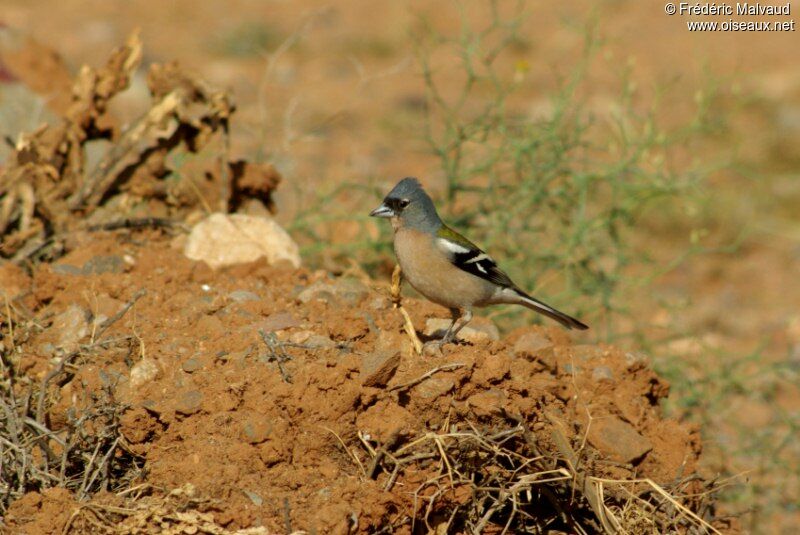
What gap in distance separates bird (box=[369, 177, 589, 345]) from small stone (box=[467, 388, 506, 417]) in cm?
95

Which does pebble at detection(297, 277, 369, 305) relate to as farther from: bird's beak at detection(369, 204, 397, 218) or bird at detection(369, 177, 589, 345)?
bird's beak at detection(369, 204, 397, 218)

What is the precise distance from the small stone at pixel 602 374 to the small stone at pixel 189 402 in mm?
1775

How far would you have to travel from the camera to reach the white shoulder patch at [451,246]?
512 centimetres

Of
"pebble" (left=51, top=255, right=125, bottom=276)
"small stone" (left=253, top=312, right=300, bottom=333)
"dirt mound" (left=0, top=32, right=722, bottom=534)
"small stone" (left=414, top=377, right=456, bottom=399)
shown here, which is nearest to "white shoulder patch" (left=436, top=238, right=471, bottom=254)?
"dirt mound" (left=0, top=32, right=722, bottom=534)

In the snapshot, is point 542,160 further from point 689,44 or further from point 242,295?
point 689,44

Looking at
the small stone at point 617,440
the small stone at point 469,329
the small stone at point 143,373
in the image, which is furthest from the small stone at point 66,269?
the small stone at point 617,440

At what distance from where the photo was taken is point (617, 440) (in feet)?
13.4

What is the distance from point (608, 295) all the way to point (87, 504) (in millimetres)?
3852

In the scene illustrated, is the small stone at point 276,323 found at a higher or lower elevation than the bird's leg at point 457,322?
higher

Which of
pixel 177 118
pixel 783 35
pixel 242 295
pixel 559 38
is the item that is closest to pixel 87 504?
pixel 242 295

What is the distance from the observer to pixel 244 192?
588 centimetres

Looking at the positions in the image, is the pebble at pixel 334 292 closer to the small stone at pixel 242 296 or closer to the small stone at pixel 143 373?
the small stone at pixel 242 296

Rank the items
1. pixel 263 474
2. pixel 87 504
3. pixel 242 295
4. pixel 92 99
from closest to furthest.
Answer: pixel 87 504 < pixel 263 474 < pixel 242 295 < pixel 92 99

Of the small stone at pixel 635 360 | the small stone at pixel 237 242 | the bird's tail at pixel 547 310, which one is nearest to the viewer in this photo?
the small stone at pixel 635 360
